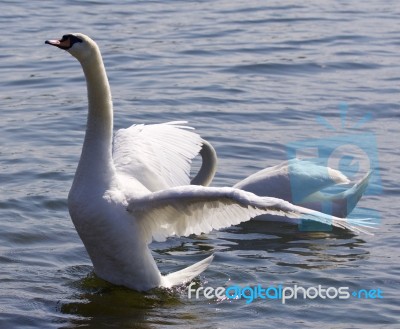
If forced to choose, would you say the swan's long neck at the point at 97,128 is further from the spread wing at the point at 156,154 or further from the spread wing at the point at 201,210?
the spread wing at the point at 156,154

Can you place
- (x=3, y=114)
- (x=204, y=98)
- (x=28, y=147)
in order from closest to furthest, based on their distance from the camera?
(x=28, y=147) → (x=3, y=114) → (x=204, y=98)

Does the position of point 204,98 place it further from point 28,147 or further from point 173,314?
point 173,314

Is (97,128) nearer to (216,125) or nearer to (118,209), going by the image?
(118,209)

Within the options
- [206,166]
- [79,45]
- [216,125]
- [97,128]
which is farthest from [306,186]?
[79,45]

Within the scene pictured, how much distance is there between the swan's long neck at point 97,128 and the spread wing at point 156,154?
65cm

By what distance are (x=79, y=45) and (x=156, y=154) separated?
137 cm

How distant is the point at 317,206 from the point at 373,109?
3.22m

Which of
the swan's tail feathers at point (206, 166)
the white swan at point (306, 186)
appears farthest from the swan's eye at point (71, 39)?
the swan's tail feathers at point (206, 166)

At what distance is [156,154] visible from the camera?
26.0ft

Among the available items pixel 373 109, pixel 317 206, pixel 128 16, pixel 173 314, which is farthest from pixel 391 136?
pixel 128 16

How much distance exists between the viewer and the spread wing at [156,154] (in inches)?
301

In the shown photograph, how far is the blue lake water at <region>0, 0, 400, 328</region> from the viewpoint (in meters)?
7.16

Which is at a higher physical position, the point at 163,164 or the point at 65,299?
the point at 163,164

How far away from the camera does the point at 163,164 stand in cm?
790
